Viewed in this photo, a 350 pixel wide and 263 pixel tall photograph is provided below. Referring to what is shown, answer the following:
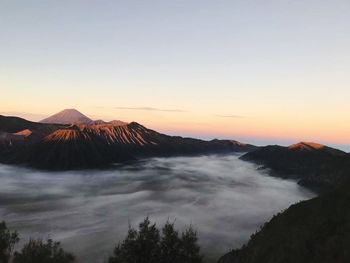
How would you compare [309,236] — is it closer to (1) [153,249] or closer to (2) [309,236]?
(2) [309,236]

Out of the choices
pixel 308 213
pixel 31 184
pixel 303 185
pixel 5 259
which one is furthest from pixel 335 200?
pixel 31 184

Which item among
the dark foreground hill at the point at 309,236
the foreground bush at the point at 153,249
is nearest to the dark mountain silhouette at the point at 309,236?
the dark foreground hill at the point at 309,236

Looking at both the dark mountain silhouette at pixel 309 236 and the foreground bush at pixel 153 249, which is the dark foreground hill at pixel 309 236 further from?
the foreground bush at pixel 153 249

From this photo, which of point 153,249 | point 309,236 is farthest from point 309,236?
point 153,249

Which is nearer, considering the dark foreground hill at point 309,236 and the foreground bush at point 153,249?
the dark foreground hill at point 309,236

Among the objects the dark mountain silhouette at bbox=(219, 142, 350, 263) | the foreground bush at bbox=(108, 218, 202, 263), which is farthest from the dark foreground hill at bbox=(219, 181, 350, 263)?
the foreground bush at bbox=(108, 218, 202, 263)

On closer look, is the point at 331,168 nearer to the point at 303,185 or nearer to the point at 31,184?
the point at 303,185
